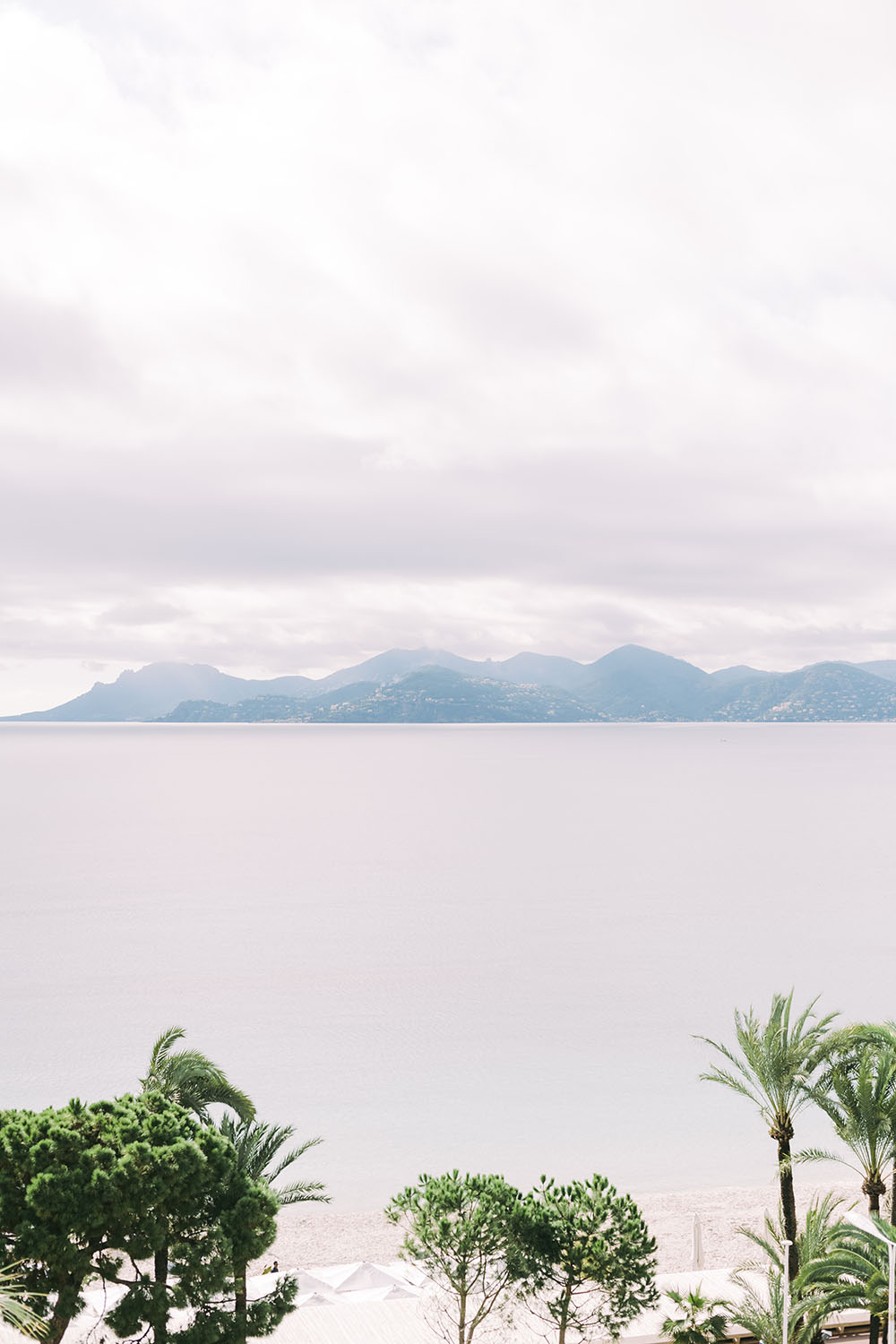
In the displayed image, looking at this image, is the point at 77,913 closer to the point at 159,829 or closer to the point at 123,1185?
the point at 159,829

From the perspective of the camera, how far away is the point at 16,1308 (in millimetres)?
9625

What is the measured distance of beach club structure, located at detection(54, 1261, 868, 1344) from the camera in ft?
67.3

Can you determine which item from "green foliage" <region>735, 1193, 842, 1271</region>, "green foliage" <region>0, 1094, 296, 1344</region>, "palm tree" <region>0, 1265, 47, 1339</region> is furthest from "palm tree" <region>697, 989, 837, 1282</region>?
"palm tree" <region>0, 1265, 47, 1339</region>

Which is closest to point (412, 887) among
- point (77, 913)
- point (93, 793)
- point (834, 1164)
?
point (77, 913)

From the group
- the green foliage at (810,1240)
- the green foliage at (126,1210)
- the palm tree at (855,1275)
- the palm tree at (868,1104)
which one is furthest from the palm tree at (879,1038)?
the green foliage at (126,1210)

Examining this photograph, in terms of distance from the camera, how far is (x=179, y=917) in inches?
3238

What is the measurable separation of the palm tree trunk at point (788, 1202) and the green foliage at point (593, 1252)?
407cm

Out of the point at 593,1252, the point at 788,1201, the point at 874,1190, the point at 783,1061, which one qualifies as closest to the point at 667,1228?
the point at 788,1201

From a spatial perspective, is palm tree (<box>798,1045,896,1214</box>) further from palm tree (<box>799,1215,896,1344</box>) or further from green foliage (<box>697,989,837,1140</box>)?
palm tree (<box>799,1215,896,1344</box>)

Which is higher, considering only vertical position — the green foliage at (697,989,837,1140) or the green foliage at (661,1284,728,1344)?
the green foliage at (697,989,837,1140)

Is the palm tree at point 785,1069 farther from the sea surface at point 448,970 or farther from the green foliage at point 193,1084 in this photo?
the sea surface at point 448,970

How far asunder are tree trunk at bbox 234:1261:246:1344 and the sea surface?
19.8 meters

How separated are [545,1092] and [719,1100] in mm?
8382

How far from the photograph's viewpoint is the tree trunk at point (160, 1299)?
50.8ft
